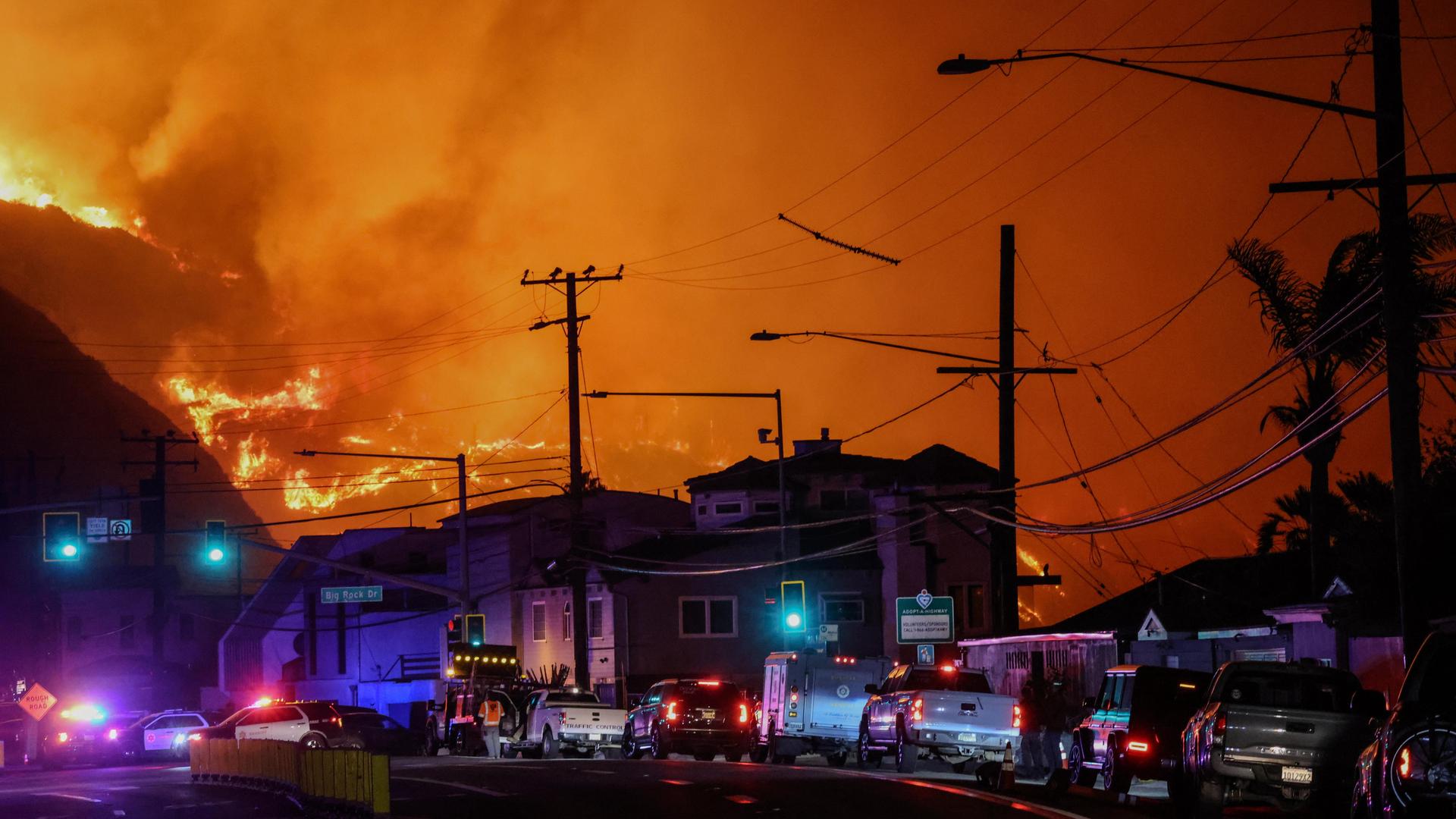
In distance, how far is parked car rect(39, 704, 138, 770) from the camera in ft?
173

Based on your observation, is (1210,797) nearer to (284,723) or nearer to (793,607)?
(284,723)

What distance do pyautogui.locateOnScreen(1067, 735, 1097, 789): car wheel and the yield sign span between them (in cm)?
3894

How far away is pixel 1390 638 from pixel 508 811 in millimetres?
16122

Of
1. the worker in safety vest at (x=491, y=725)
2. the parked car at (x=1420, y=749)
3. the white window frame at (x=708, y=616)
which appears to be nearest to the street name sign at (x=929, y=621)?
the worker in safety vest at (x=491, y=725)

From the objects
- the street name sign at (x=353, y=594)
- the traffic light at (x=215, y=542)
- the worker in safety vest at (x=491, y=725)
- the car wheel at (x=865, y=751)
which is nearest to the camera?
the car wheel at (x=865, y=751)

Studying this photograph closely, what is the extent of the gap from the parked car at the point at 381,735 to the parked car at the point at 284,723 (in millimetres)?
4483

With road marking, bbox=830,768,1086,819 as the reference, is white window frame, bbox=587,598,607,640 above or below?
above

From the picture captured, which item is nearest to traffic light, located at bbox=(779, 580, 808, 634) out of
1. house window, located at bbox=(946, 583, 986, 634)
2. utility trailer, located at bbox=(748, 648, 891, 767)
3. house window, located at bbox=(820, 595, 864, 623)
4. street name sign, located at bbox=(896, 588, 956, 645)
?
street name sign, located at bbox=(896, 588, 956, 645)

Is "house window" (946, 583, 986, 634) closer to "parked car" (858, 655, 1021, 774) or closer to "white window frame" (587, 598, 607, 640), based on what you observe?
"white window frame" (587, 598, 607, 640)

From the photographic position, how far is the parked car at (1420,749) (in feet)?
40.2

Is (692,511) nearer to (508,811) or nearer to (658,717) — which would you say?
(658,717)

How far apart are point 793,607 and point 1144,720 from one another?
24359 mm

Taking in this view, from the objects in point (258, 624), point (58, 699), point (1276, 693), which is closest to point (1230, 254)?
point (1276, 693)

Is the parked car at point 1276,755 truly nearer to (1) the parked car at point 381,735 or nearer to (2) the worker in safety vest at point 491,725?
(2) the worker in safety vest at point 491,725
